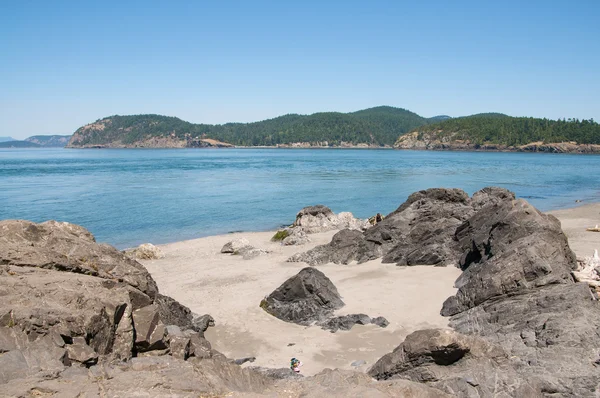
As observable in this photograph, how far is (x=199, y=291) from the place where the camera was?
16.6 metres

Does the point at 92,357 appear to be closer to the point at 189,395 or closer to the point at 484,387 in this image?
the point at 189,395

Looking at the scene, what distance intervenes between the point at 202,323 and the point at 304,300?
3.11m

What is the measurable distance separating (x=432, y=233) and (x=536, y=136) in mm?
191006

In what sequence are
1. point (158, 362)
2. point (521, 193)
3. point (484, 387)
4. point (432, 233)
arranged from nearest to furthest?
point (158, 362) → point (484, 387) → point (432, 233) → point (521, 193)

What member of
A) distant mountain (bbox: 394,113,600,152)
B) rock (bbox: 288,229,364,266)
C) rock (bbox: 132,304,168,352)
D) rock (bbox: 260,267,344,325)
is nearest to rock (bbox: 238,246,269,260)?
rock (bbox: 288,229,364,266)

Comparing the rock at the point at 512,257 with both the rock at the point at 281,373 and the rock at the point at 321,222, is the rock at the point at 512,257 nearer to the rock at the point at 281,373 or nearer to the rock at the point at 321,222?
the rock at the point at 281,373

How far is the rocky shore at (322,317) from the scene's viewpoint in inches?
231

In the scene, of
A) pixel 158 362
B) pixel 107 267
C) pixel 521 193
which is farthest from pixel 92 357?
pixel 521 193

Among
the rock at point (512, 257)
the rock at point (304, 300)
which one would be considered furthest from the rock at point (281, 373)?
the rock at point (512, 257)

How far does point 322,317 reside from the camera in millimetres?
13148

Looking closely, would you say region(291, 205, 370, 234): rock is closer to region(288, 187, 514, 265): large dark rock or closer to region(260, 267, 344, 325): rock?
region(288, 187, 514, 265): large dark rock

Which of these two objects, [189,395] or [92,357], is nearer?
[189,395]

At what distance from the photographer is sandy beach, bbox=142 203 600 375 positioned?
36.8 ft

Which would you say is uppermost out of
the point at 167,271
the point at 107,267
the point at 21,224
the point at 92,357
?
the point at 21,224
